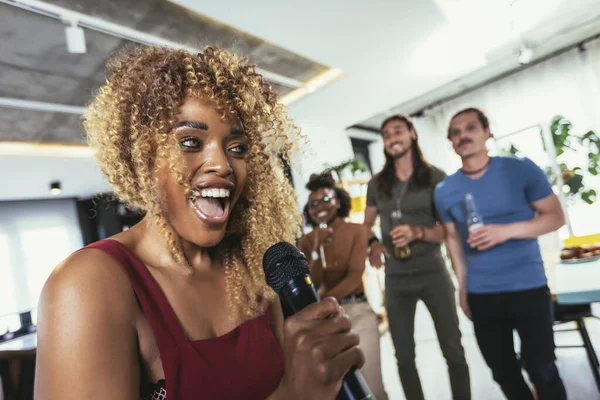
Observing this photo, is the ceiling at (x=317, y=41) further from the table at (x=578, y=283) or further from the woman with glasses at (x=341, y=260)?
the table at (x=578, y=283)

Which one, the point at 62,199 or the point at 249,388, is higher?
the point at 62,199

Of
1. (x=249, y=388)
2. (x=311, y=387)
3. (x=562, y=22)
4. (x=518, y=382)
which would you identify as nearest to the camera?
(x=311, y=387)

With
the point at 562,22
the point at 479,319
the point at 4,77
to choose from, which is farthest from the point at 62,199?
the point at 562,22

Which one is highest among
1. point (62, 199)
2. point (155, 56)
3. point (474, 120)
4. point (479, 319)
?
point (62, 199)

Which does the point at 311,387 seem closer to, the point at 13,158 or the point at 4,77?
the point at 4,77

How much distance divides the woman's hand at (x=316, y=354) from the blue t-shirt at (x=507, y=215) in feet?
4.94

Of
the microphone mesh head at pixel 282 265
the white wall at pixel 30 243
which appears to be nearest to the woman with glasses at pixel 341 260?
the microphone mesh head at pixel 282 265

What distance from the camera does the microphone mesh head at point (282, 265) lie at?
2.54ft

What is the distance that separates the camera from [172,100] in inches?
35.6

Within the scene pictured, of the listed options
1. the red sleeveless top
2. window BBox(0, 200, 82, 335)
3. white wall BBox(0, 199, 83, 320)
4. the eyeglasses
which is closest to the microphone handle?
the red sleeveless top

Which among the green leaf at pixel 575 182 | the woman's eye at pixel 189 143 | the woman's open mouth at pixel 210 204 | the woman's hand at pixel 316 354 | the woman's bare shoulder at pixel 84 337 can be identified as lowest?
the green leaf at pixel 575 182

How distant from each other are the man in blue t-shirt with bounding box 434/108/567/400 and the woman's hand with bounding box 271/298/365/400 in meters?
1.43

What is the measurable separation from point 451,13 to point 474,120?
205 cm

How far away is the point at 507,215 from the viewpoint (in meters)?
1.92
